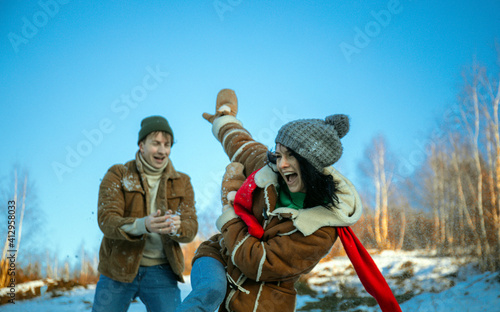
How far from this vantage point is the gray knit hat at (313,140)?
5.56ft

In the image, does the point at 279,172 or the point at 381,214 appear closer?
the point at 279,172

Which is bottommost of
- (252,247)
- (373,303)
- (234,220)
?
(373,303)

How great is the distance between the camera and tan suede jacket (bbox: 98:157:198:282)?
7.98ft

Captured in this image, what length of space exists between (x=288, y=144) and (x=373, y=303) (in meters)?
5.06

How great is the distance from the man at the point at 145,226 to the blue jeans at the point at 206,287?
534 millimetres

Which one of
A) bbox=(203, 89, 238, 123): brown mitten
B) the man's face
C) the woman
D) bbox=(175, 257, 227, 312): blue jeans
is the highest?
bbox=(203, 89, 238, 123): brown mitten

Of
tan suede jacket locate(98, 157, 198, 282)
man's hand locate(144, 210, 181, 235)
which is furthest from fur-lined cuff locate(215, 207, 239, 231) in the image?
tan suede jacket locate(98, 157, 198, 282)

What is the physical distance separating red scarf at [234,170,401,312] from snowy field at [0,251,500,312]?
163 inches

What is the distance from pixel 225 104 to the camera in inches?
108

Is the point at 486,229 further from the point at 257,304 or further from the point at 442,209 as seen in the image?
the point at 257,304

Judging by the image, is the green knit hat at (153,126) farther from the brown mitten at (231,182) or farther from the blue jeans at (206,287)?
the blue jeans at (206,287)

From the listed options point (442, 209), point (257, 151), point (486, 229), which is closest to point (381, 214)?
point (442, 209)

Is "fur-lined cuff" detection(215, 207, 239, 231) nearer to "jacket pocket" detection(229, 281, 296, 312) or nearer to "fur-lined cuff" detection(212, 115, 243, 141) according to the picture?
"jacket pocket" detection(229, 281, 296, 312)

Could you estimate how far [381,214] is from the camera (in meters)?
7.79
